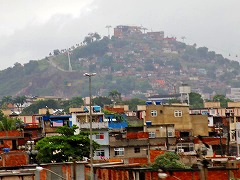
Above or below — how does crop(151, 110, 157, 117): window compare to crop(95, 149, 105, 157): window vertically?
above

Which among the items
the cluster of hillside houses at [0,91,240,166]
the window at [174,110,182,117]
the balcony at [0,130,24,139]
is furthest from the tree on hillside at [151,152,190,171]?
the window at [174,110,182,117]

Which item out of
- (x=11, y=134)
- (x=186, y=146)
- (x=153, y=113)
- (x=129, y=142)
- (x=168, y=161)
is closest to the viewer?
(x=168, y=161)

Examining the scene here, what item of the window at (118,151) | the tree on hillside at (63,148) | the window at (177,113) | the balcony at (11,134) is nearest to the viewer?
the tree on hillside at (63,148)

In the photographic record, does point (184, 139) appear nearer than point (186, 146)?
No

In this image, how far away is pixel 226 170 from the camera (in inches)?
1497

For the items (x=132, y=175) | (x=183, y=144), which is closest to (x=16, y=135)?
(x=183, y=144)

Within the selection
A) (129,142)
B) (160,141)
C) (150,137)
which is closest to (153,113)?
(150,137)

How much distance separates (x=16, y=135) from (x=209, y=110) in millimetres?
79797

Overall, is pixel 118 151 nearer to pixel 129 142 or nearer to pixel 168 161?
pixel 129 142

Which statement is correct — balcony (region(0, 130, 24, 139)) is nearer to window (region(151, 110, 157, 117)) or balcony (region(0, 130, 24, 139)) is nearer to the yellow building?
the yellow building

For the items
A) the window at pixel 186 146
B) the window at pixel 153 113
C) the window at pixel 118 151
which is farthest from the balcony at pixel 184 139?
the window at pixel 153 113

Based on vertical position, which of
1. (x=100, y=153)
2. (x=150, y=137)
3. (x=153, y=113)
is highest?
(x=153, y=113)

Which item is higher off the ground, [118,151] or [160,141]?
[160,141]

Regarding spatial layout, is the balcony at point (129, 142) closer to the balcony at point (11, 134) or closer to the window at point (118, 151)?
the window at point (118, 151)
